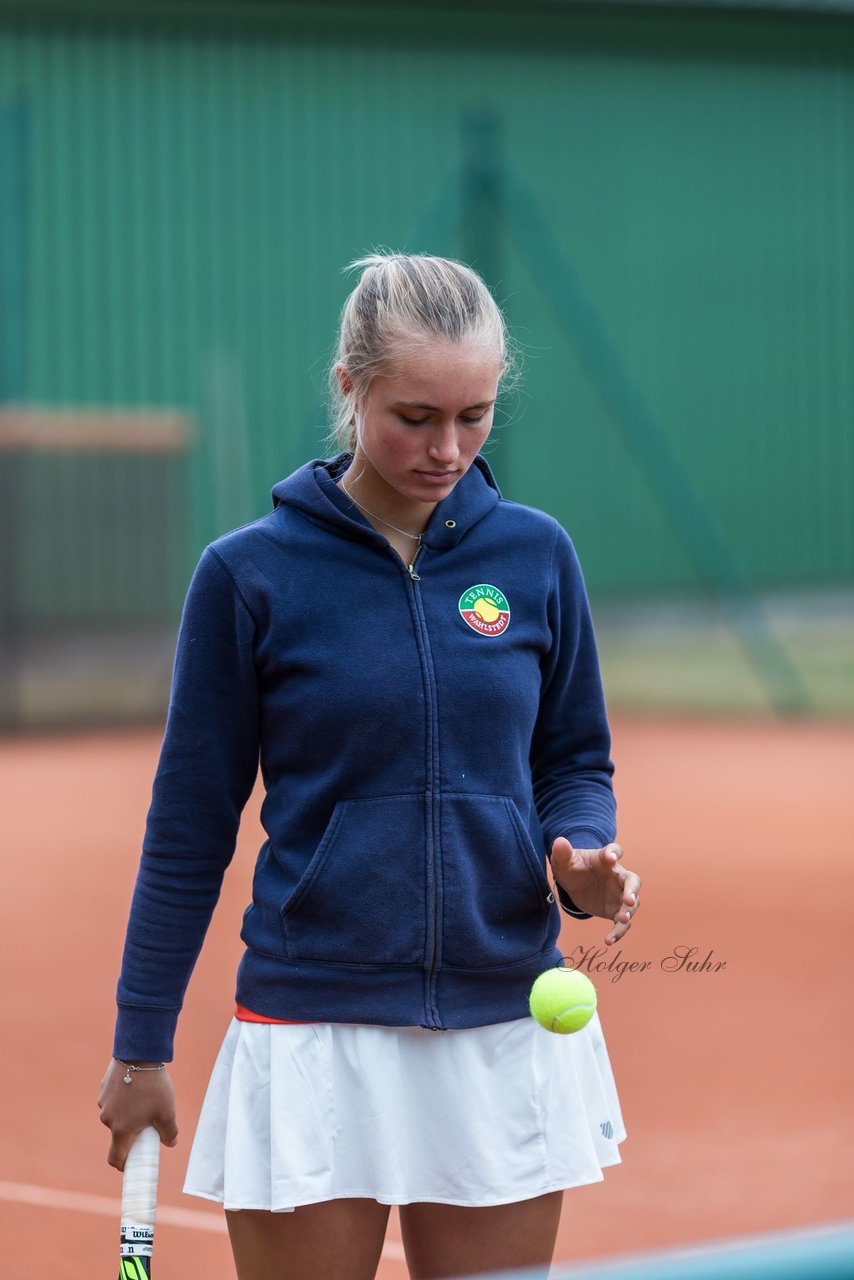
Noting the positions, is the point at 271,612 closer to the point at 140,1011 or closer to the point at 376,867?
the point at 376,867

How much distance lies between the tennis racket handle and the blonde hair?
0.92 metres

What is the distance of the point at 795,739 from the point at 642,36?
8475mm

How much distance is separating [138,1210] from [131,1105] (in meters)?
0.12

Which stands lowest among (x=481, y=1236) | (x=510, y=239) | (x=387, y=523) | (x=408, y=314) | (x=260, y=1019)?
(x=481, y=1236)

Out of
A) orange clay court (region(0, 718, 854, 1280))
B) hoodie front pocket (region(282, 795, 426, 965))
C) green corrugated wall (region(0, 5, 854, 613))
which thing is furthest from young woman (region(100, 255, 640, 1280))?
green corrugated wall (region(0, 5, 854, 613))

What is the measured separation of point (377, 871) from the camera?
6.37ft

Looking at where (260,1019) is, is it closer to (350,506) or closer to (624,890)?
(624,890)

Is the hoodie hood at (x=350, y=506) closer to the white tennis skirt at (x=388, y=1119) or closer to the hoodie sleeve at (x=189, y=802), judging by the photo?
the hoodie sleeve at (x=189, y=802)

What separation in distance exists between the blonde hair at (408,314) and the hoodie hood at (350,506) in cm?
10

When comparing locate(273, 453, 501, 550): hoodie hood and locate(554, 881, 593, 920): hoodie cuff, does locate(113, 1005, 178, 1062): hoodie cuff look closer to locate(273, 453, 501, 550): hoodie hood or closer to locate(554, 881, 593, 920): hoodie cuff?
locate(554, 881, 593, 920): hoodie cuff

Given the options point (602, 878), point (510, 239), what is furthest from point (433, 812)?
point (510, 239)

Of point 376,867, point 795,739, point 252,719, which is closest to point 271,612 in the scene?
point 252,719

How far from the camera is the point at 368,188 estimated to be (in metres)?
16.3

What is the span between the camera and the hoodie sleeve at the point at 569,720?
6.98 feet
